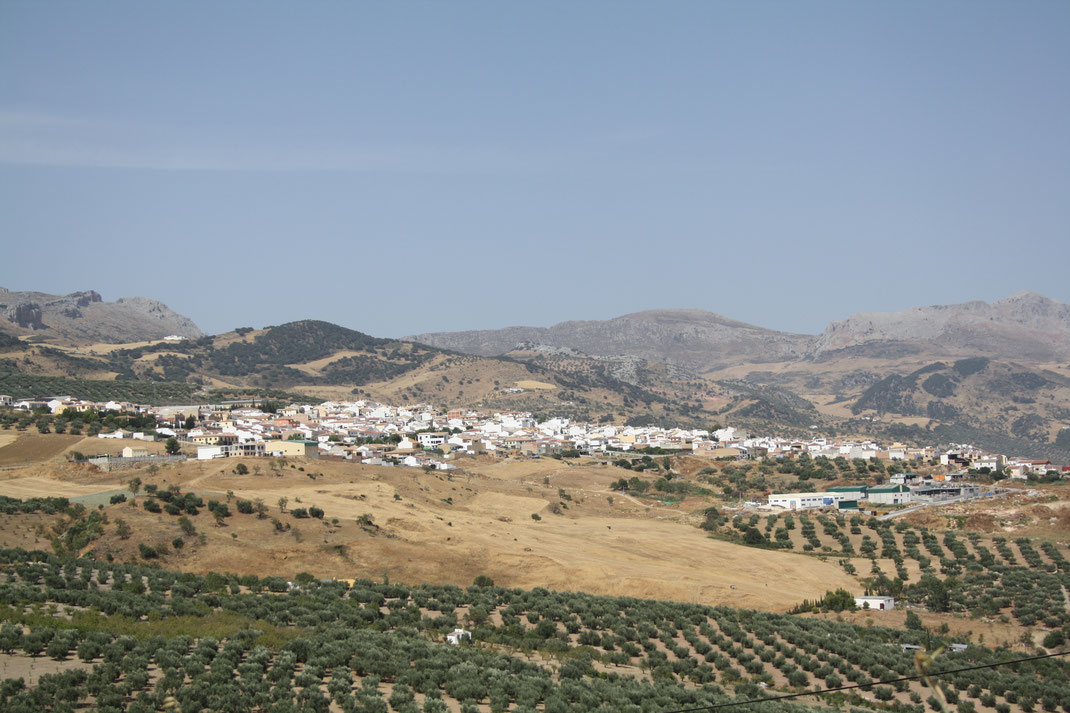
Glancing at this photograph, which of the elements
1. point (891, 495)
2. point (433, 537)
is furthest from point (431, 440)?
point (433, 537)

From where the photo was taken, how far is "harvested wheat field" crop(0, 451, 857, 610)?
3747 centimetres

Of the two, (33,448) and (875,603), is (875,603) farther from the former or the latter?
(33,448)

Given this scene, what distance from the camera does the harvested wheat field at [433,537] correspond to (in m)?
37.5

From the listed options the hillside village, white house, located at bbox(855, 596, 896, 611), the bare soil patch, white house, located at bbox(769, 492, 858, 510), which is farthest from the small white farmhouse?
the bare soil patch

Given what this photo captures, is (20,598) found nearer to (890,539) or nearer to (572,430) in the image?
(890,539)

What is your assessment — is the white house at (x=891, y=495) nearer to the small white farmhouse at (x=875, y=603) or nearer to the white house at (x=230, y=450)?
the small white farmhouse at (x=875, y=603)

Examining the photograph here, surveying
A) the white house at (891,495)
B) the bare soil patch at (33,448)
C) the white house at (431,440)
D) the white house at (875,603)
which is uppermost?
the bare soil patch at (33,448)

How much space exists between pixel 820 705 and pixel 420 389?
129252 mm

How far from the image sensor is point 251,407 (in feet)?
330

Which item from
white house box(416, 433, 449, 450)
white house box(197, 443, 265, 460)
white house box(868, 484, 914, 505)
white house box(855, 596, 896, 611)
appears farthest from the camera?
white house box(416, 433, 449, 450)

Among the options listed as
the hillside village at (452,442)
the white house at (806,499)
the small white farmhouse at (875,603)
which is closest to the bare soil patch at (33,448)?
the hillside village at (452,442)

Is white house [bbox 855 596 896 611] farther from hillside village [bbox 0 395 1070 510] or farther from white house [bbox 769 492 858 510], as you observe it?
hillside village [bbox 0 395 1070 510]

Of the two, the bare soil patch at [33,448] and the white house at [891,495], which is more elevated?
the bare soil patch at [33,448]

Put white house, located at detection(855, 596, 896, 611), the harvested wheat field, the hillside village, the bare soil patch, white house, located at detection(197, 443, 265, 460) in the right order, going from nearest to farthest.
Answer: white house, located at detection(855, 596, 896, 611) → the harvested wheat field → the bare soil patch → white house, located at detection(197, 443, 265, 460) → the hillside village
